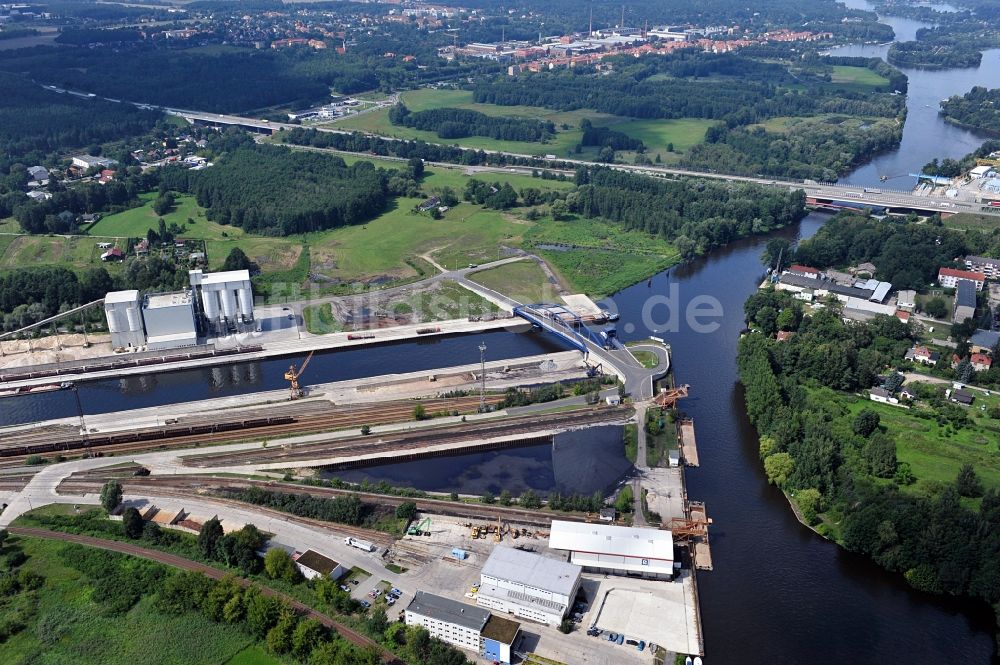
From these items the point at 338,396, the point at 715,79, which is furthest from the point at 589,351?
the point at 715,79

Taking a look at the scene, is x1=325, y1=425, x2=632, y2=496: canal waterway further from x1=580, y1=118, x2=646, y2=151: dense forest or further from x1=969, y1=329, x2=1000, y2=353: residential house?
x1=580, y1=118, x2=646, y2=151: dense forest

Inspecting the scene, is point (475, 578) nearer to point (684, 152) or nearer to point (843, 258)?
point (843, 258)

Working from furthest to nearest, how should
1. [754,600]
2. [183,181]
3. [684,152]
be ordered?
[684,152] < [183,181] < [754,600]

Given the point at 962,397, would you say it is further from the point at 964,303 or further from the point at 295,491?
the point at 295,491

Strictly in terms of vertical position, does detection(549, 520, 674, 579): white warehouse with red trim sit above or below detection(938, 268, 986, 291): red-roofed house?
below

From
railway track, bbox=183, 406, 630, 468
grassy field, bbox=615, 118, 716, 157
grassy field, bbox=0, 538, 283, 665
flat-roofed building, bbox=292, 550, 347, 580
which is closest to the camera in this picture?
grassy field, bbox=0, 538, 283, 665

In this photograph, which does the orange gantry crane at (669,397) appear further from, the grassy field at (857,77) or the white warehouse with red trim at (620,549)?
the grassy field at (857,77)

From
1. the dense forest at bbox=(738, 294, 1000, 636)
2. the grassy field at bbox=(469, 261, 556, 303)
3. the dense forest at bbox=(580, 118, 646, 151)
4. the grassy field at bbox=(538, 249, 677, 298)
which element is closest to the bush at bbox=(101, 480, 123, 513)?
the dense forest at bbox=(738, 294, 1000, 636)
